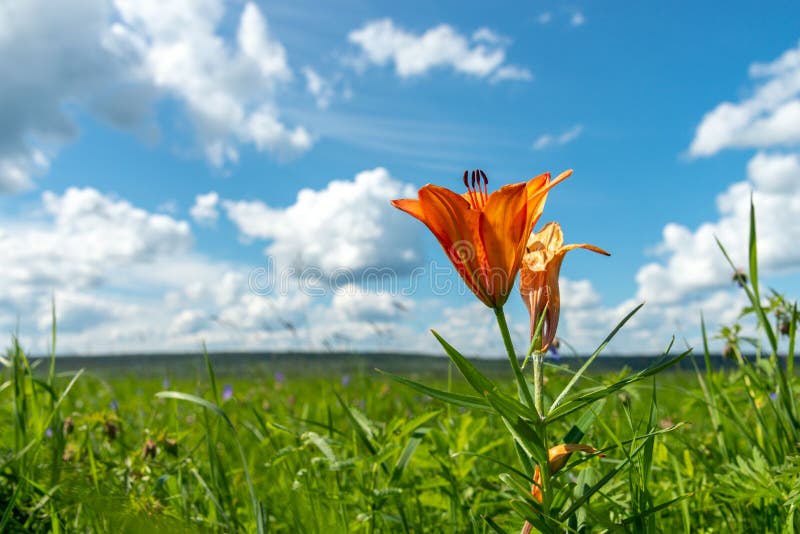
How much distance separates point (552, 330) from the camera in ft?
3.82

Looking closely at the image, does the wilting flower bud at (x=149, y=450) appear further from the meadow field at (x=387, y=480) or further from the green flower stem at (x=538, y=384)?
the green flower stem at (x=538, y=384)

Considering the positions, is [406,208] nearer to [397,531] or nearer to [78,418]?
[397,531]

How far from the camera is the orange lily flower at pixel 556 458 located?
3.46ft

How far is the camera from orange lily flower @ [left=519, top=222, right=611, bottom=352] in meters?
1.15

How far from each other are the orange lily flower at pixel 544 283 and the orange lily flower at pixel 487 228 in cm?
8

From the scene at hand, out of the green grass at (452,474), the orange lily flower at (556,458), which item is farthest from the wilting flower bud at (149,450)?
the orange lily flower at (556,458)

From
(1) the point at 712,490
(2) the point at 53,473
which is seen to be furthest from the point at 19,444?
(1) the point at 712,490

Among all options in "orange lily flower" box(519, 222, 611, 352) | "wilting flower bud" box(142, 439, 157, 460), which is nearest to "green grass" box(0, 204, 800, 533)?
"wilting flower bud" box(142, 439, 157, 460)

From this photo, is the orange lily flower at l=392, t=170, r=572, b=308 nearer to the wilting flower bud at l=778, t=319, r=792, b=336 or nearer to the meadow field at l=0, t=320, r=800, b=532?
the meadow field at l=0, t=320, r=800, b=532

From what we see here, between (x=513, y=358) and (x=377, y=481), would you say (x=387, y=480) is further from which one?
(x=513, y=358)

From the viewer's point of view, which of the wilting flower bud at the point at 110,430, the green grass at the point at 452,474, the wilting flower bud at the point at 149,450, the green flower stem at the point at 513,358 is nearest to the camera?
the green flower stem at the point at 513,358

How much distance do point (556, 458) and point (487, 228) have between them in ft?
1.39

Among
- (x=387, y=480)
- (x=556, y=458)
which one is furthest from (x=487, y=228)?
(x=387, y=480)

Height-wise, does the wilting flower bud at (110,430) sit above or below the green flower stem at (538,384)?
below
